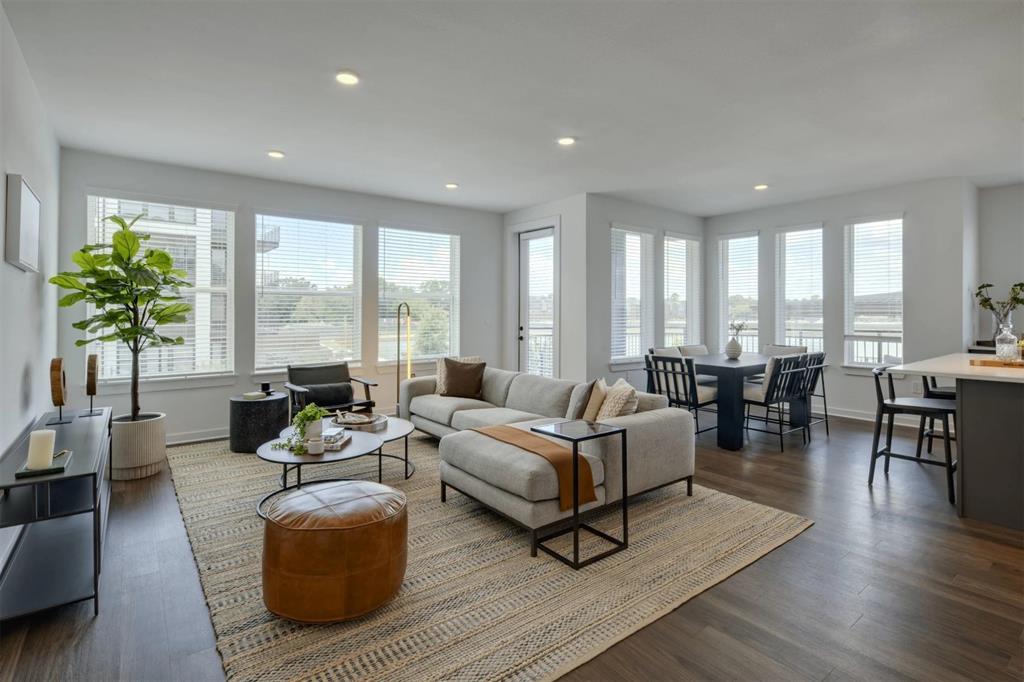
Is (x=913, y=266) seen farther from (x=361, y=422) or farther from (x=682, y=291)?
(x=361, y=422)

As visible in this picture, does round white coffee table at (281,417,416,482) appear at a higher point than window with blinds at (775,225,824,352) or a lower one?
lower

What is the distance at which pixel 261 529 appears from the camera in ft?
9.79

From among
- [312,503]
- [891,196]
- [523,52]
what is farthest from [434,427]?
[891,196]

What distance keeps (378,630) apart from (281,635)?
0.38 meters

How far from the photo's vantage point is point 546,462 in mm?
2756

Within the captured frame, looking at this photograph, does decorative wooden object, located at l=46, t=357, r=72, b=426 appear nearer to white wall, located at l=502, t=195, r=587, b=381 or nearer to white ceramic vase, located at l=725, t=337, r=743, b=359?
white wall, located at l=502, t=195, r=587, b=381

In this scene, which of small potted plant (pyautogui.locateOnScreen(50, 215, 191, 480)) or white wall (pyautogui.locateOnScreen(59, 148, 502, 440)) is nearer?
small potted plant (pyautogui.locateOnScreen(50, 215, 191, 480))

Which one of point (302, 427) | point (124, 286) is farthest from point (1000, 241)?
point (124, 286)

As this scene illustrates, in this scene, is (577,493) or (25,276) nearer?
(577,493)

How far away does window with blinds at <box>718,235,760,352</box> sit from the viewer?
23.8 feet

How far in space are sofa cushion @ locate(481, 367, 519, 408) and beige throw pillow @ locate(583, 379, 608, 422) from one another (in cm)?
146

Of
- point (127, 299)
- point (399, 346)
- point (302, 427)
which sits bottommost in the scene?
point (302, 427)

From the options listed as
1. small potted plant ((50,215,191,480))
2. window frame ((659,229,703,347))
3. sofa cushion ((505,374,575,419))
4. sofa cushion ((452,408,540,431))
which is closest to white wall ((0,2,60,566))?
small potted plant ((50,215,191,480))

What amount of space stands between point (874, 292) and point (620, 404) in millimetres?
4633
